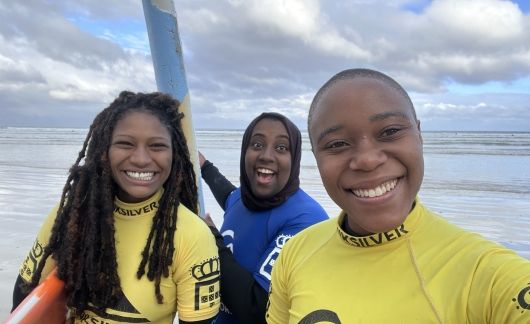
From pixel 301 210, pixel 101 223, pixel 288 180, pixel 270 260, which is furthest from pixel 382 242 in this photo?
pixel 101 223

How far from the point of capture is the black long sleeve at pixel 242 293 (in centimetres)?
214

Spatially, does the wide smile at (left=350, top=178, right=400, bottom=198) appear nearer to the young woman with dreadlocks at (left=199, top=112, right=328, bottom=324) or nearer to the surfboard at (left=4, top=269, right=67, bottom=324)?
the young woman with dreadlocks at (left=199, top=112, right=328, bottom=324)

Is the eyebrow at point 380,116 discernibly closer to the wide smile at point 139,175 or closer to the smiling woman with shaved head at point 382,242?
the smiling woman with shaved head at point 382,242

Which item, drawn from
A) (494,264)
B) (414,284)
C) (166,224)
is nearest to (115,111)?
(166,224)

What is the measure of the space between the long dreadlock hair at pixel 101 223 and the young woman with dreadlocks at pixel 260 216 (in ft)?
1.16

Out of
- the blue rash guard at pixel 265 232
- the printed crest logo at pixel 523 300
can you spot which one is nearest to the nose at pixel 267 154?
the blue rash guard at pixel 265 232

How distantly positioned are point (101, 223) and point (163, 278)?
17.5 inches

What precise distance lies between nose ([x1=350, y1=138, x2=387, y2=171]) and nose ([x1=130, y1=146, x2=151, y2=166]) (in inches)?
48.9

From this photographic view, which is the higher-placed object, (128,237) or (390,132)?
(390,132)

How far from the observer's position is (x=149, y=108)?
7.77 feet

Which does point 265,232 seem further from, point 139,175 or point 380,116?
point 380,116

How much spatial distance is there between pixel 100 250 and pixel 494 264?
176cm

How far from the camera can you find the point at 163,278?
2049 millimetres

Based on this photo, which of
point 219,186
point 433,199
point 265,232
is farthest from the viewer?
point 433,199
